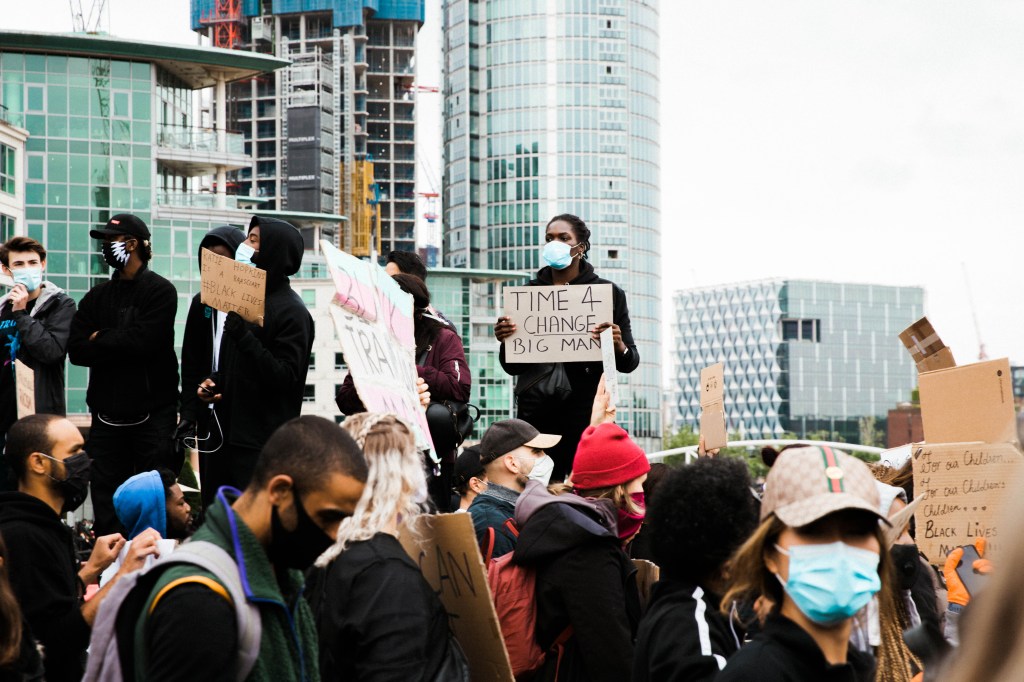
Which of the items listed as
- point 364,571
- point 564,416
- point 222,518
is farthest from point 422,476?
point 564,416

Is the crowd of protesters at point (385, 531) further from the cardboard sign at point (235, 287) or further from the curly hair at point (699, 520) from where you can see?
the cardboard sign at point (235, 287)

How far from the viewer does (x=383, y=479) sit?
4797mm

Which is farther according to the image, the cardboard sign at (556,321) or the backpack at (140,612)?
the cardboard sign at (556,321)

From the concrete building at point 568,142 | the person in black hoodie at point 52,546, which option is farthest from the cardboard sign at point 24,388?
the concrete building at point 568,142

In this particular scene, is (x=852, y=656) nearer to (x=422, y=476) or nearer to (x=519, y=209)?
(x=422, y=476)

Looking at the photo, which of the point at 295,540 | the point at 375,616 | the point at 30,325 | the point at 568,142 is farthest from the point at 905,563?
the point at 568,142

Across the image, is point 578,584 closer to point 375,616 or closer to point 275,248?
point 375,616

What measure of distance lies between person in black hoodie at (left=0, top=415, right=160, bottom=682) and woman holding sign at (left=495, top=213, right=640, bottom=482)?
3156 millimetres

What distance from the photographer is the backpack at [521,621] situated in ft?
17.9

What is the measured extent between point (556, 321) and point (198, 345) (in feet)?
6.88

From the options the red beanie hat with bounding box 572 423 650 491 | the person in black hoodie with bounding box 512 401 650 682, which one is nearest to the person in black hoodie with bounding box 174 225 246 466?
the red beanie hat with bounding box 572 423 650 491

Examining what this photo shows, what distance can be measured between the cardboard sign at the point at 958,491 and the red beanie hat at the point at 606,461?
4.32ft

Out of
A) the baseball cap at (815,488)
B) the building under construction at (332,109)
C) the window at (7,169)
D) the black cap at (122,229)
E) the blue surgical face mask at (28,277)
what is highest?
the building under construction at (332,109)

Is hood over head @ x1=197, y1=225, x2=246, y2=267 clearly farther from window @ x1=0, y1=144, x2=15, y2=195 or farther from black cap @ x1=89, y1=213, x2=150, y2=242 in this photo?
window @ x1=0, y1=144, x2=15, y2=195
